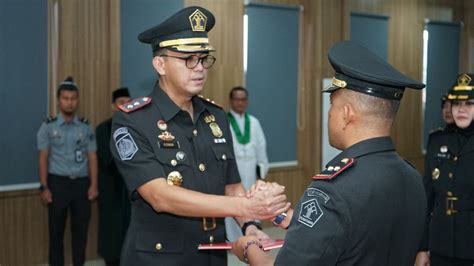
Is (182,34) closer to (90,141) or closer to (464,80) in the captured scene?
(464,80)

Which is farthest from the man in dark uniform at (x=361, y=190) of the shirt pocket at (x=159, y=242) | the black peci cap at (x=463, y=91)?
the black peci cap at (x=463, y=91)

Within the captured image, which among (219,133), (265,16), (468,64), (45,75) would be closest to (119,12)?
(45,75)

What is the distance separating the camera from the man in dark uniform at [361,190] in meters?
1.51

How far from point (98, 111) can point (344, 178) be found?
4.89 m

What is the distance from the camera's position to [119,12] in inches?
248

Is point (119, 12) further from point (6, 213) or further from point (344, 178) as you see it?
point (344, 178)

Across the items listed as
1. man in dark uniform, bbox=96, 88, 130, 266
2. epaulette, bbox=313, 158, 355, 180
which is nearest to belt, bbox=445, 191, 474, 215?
epaulette, bbox=313, 158, 355, 180

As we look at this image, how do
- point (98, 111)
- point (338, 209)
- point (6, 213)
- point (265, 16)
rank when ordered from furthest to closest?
point (265, 16) → point (98, 111) → point (6, 213) → point (338, 209)

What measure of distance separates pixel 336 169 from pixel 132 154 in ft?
2.92

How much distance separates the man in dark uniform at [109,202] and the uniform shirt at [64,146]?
16 cm

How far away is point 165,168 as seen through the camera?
7.43ft

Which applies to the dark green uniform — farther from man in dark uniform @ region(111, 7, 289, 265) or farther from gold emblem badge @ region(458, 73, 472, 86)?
man in dark uniform @ region(111, 7, 289, 265)

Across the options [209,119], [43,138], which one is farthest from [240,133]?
[209,119]

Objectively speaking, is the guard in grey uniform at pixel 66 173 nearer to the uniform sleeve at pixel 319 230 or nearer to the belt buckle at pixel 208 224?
the belt buckle at pixel 208 224
